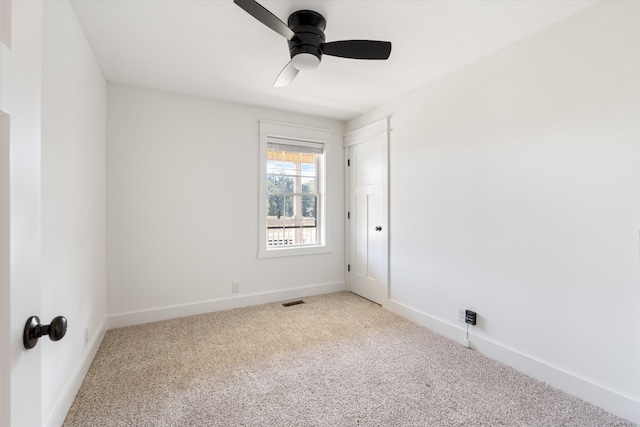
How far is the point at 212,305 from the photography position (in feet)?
10.8

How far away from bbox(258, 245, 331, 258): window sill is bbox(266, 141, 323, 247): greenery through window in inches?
5.3

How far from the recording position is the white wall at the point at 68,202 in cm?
148

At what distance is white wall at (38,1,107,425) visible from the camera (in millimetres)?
1478

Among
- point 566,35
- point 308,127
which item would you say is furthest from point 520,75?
point 308,127

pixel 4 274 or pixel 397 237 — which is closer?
pixel 4 274

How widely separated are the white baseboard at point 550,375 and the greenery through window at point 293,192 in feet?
6.32

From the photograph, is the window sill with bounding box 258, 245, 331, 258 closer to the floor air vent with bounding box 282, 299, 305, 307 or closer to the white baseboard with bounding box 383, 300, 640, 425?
the floor air vent with bounding box 282, 299, 305, 307

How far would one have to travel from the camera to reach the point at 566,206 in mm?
1919

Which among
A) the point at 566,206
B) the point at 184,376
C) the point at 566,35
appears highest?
the point at 566,35

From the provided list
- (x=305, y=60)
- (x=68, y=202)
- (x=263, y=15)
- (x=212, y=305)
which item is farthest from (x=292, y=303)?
(x=263, y=15)

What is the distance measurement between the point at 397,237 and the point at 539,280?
141cm

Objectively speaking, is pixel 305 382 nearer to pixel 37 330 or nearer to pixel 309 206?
pixel 37 330

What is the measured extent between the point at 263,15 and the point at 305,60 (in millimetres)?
426

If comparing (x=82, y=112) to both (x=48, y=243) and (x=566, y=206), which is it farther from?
(x=566, y=206)
